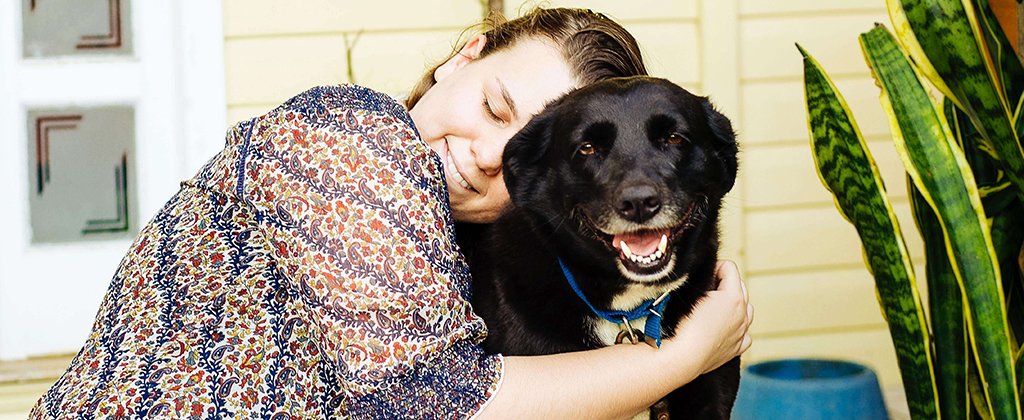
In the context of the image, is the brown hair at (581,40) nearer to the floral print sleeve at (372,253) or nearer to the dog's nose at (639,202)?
the dog's nose at (639,202)

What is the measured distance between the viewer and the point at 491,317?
1.67m

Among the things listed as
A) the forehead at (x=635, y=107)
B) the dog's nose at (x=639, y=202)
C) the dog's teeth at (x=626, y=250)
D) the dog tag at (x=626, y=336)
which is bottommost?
the dog tag at (x=626, y=336)

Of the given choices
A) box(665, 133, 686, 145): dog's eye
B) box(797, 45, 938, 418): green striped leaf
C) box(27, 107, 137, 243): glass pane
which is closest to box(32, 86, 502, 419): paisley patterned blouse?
box(665, 133, 686, 145): dog's eye

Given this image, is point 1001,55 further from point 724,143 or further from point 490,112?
point 490,112

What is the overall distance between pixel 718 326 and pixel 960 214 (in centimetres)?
43

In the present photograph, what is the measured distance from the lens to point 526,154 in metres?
1.68

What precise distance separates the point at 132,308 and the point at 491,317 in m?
0.56

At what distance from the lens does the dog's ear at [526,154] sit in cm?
167

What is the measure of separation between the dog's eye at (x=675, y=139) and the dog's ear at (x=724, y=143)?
0.11 m

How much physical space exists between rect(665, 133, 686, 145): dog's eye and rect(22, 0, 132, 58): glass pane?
2.00 meters

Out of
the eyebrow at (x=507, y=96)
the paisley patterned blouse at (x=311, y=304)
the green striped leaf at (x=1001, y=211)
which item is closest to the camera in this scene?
the paisley patterned blouse at (x=311, y=304)

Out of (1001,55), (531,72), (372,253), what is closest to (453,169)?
(531,72)

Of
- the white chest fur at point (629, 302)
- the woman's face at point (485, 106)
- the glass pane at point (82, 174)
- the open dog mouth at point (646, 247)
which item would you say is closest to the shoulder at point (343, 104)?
the woman's face at point (485, 106)

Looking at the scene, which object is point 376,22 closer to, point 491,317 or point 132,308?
point 491,317
